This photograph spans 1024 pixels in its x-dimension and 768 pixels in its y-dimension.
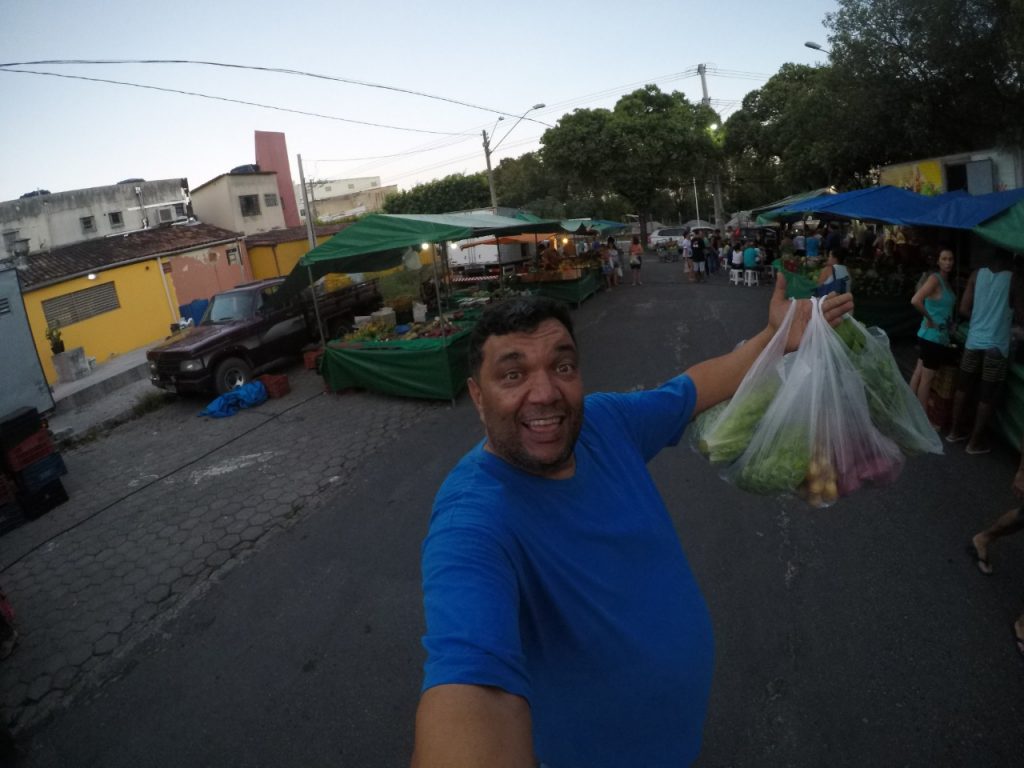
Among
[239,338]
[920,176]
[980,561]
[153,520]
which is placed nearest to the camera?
[980,561]

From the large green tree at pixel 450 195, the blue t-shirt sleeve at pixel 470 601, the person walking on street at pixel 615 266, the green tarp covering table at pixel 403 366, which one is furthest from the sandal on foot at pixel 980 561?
the large green tree at pixel 450 195

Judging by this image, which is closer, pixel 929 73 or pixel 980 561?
pixel 980 561

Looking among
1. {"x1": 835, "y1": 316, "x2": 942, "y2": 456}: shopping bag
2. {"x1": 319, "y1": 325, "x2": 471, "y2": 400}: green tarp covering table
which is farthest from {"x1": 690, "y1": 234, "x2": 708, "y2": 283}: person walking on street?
{"x1": 835, "y1": 316, "x2": 942, "y2": 456}: shopping bag

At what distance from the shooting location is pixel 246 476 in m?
7.24

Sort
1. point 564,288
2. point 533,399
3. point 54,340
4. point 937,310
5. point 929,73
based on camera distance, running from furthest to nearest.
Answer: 1. point 564,288
2. point 54,340
3. point 929,73
4. point 937,310
5. point 533,399

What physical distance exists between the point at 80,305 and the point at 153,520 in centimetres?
1426

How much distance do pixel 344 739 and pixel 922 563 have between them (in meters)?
3.93

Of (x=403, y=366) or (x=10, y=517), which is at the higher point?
(x=403, y=366)

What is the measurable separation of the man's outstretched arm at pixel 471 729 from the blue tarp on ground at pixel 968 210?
7.24 metres

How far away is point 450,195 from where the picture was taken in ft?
138

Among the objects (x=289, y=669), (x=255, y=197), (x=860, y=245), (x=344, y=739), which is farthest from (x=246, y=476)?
(x=255, y=197)

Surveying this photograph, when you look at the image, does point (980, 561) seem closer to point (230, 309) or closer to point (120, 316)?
point (230, 309)

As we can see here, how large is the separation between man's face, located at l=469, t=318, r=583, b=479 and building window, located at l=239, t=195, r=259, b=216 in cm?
3008

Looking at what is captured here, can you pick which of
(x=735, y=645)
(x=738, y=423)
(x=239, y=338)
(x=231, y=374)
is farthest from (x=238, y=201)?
(x=738, y=423)
